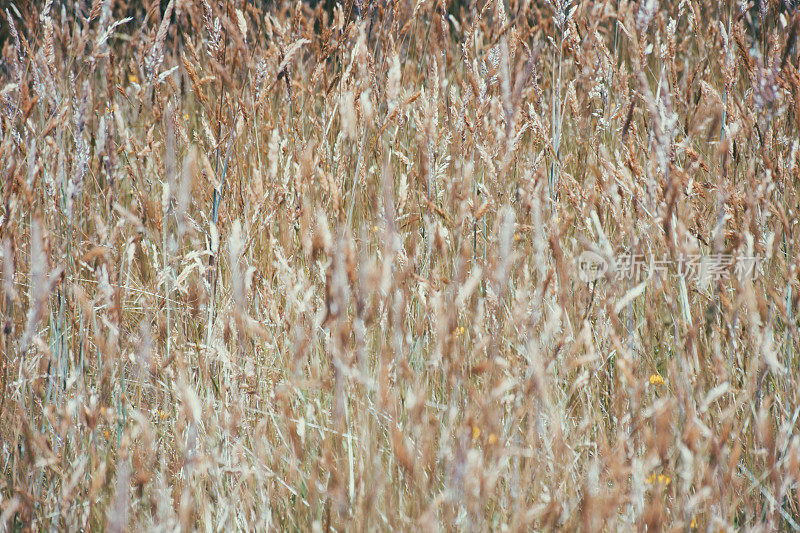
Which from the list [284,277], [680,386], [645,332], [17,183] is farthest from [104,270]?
[645,332]

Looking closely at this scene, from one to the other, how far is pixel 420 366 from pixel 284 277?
0.42m

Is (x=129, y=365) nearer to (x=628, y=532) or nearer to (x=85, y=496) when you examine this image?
(x=85, y=496)

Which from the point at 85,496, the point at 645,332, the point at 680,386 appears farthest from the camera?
the point at 645,332

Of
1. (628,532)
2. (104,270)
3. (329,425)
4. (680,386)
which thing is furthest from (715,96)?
(104,270)

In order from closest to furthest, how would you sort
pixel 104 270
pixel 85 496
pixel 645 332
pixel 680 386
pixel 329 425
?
1. pixel 680 386
2. pixel 104 270
3. pixel 85 496
4. pixel 329 425
5. pixel 645 332

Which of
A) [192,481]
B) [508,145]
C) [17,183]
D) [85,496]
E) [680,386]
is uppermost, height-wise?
[508,145]

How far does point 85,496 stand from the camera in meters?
1.11

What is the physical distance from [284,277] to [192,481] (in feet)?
1.12

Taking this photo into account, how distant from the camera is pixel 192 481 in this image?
3.16 feet

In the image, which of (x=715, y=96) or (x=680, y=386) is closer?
(x=680, y=386)

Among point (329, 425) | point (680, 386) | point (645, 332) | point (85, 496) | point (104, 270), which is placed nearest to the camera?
point (680, 386)

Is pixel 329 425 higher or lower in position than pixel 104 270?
lower

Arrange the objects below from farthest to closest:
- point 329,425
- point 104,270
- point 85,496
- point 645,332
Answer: point 645,332 < point 329,425 < point 85,496 < point 104,270

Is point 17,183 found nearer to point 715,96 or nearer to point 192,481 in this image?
point 192,481
